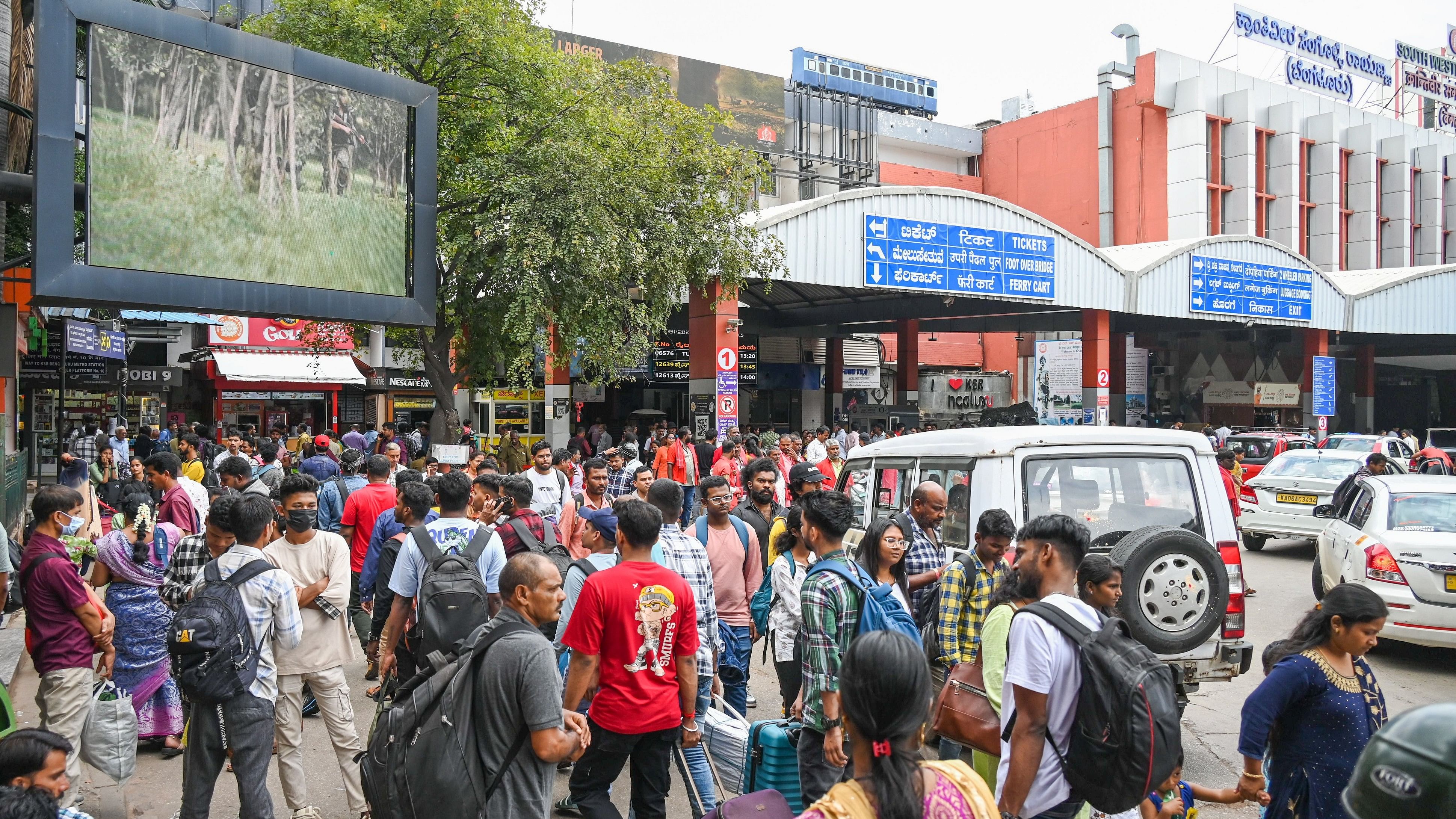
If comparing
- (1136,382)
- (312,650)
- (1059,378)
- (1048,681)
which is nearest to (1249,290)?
(1059,378)

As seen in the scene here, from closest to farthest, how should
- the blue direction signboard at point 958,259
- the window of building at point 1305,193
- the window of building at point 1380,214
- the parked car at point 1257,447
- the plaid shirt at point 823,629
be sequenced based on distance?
1. the plaid shirt at point 823,629
2. the parked car at point 1257,447
3. the blue direction signboard at point 958,259
4. the window of building at point 1305,193
5. the window of building at point 1380,214

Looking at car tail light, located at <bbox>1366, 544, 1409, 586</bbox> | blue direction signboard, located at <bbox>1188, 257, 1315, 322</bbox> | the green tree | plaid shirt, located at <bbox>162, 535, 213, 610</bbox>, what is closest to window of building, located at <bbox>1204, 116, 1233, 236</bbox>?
blue direction signboard, located at <bbox>1188, 257, 1315, 322</bbox>

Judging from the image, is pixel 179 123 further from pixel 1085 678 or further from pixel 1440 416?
pixel 1440 416

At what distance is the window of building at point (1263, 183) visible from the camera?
135 feet

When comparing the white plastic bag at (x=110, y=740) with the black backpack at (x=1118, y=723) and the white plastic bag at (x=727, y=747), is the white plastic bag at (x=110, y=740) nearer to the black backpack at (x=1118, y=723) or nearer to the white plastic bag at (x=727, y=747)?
the white plastic bag at (x=727, y=747)

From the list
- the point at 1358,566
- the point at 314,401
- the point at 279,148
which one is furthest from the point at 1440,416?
the point at 279,148

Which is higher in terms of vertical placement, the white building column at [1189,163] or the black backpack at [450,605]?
the white building column at [1189,163]

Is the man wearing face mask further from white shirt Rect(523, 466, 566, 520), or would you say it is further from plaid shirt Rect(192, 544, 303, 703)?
white shirt Rect(523, 466, 566, 520)

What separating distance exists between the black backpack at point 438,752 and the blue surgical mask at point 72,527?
307 centimetres

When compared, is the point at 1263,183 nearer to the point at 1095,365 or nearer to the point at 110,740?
the point at 1095,365

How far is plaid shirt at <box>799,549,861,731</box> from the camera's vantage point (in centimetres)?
394

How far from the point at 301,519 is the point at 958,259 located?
1754cm

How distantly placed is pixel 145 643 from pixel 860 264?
51.1 ft

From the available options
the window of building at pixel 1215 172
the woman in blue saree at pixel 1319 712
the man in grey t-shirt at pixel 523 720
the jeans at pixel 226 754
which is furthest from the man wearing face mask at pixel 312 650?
the window of building at pixel 1215 172
